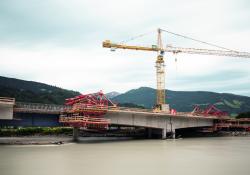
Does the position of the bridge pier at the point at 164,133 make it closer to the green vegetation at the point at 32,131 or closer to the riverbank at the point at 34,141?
the riverbank at the point at 34,141

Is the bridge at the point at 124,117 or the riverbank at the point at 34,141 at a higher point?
the bridge at the point at 124,117

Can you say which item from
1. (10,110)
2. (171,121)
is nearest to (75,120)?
(10,110)

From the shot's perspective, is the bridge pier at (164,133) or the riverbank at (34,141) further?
the bridge pier at (164,133)

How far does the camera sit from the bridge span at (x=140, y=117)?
2502 inches

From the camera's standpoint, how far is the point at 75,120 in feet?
211

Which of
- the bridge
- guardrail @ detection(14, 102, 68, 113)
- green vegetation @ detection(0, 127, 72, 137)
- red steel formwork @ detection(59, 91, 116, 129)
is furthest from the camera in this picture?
green vegetation @ detection(0, 127, 72, 137)

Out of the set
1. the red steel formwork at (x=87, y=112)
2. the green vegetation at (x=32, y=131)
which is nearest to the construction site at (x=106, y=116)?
the red steel formwork at (x=87, y=112)

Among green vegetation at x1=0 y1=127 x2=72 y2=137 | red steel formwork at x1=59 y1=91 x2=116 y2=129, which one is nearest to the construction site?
red steel formwork at x1=59 y1=91 x2=116 y2=129

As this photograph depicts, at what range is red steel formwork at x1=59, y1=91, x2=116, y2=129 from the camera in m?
64.9

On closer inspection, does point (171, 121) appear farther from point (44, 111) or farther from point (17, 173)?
A: point (17, 173)

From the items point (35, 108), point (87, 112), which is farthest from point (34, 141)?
point (87, 112)

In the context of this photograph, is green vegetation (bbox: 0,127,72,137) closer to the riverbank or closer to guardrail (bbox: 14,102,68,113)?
the riverbank

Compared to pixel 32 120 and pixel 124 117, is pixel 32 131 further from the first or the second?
pixel 124 117

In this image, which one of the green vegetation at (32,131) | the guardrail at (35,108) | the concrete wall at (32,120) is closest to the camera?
Result: the guardrail at (35,108)
